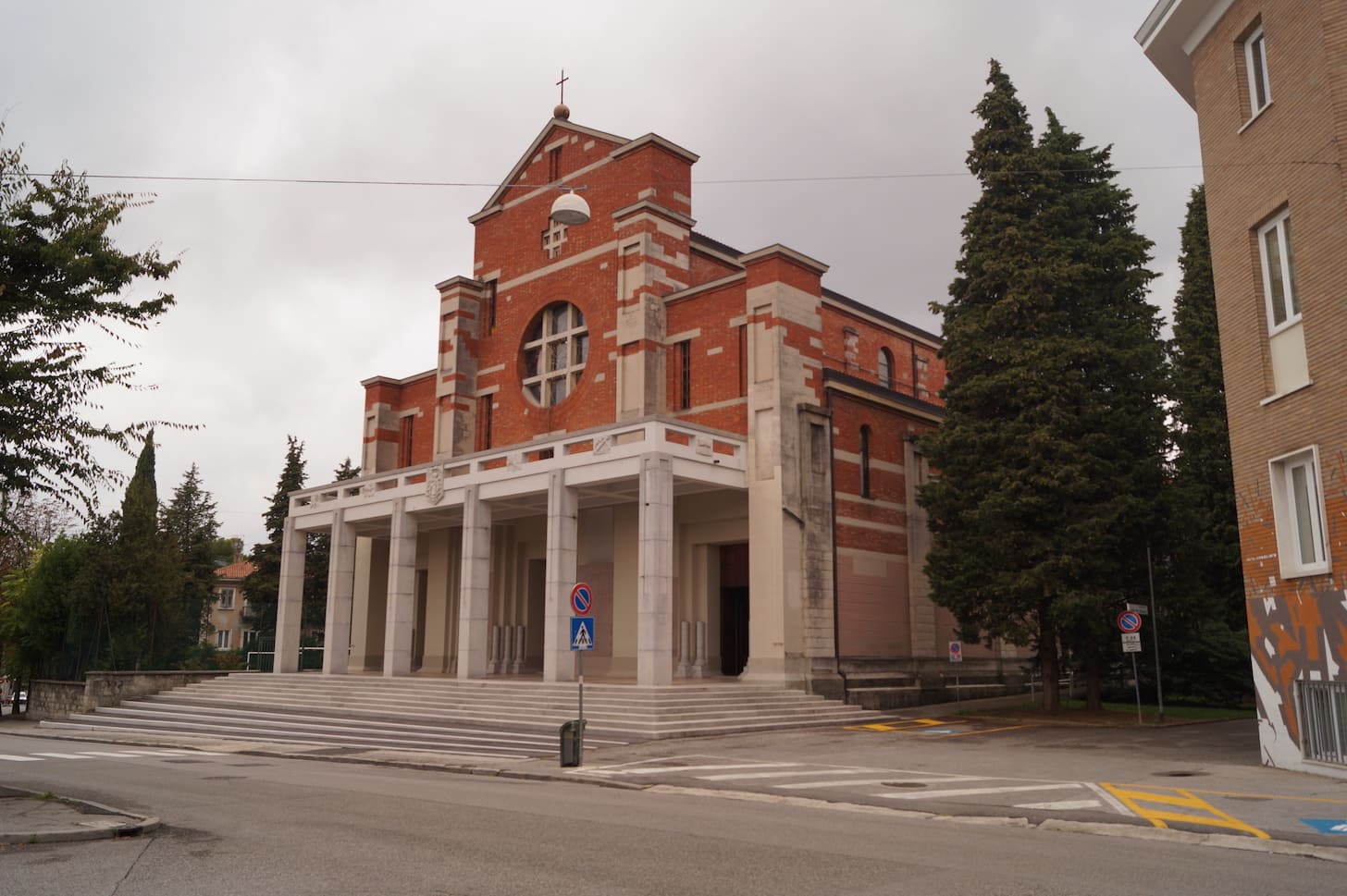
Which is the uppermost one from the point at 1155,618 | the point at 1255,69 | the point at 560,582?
the point at 1255,69

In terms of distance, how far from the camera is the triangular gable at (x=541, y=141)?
3403cm

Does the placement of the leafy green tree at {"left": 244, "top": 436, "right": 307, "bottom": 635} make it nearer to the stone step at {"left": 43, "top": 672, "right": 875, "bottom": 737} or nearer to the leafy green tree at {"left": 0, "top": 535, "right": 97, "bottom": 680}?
the leafy green tree at {"left": 0, "top": 535, "right": 97, "bottom": 680}

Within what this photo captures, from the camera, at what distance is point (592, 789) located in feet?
45.8

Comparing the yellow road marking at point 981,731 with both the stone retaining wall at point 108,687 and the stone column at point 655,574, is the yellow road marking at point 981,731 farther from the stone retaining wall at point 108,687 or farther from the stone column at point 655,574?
the stone retaining wall at point 108,687

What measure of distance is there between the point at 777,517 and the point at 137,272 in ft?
59.3

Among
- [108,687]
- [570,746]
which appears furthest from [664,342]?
[108,687]

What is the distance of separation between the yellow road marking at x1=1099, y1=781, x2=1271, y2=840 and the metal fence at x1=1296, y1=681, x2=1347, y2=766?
2838mm

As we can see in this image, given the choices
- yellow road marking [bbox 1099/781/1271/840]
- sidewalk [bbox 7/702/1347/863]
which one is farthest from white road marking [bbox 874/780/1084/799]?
yellow road marking [bbox 1099/781/1271/840]

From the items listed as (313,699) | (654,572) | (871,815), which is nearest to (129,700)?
(313,699)

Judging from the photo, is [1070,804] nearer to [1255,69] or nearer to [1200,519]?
[1255,69]

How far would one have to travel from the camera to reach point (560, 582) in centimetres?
2641

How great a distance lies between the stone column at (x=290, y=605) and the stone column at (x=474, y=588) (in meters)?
9.15

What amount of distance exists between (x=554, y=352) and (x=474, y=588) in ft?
31.8

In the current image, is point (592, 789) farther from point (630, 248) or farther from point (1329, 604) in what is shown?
point (630, 248)
